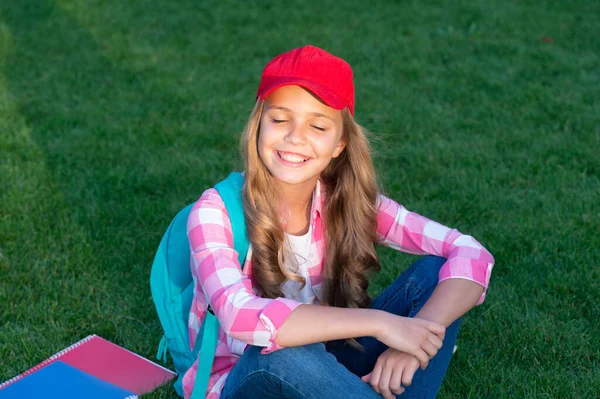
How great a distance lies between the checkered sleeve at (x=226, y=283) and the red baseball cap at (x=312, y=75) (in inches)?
16.7

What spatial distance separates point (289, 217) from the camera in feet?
9.30

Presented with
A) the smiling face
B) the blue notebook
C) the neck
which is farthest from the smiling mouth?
the blue notebook

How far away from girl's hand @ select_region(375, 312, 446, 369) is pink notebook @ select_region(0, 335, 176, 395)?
113 cm

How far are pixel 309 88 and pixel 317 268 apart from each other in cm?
70

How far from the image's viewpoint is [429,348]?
91.9 inches

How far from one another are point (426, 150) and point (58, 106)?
267 cm

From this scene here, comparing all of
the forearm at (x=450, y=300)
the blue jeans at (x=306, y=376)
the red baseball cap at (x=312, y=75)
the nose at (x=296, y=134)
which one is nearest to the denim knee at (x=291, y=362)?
the blue jeans at (x=306, y=376)

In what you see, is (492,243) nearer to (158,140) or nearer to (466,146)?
(466,146)

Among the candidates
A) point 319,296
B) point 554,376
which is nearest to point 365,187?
point 319,296

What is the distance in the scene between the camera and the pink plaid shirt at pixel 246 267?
224cm

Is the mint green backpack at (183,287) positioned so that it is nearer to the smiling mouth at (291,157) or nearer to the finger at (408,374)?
the smiling mouth at (291,157)

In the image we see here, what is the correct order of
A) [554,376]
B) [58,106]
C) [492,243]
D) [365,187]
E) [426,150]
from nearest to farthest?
[365,187]
[554,376]
[492,243]
[426,150]
[58,106]

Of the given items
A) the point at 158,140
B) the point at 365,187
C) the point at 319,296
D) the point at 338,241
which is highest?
the point at 365,187

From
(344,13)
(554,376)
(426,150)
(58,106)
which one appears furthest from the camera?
(344,13)
